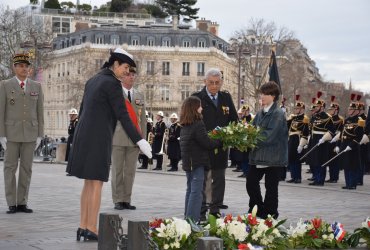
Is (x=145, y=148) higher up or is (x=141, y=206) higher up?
(x=145, y=148)

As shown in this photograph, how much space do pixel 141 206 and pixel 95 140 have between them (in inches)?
190

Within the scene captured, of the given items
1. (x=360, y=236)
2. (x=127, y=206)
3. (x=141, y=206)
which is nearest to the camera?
(x=360, y=236)

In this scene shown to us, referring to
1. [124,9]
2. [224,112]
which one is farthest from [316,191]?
[124,9]

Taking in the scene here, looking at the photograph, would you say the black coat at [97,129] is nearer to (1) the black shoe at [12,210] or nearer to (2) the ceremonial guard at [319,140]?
(1) the black shoe at [12,210]

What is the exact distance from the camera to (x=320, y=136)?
23125mm

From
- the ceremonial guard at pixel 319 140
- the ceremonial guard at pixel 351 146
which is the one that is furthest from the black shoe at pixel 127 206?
the ceremonial guard at pixel 319 140

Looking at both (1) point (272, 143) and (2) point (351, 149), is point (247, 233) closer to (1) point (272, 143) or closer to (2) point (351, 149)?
(1) point (272, 143)

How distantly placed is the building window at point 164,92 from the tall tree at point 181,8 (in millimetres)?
29918

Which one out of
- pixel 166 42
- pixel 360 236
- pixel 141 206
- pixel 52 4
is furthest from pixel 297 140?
pixel 52 4

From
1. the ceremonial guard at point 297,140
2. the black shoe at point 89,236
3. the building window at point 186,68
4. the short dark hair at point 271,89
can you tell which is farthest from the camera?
the building window at point 186,68

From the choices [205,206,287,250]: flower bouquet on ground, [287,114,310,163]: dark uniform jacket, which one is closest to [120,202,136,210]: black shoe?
[205,206,287,250]: flower bouquet on ground

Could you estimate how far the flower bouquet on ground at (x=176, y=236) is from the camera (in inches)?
305

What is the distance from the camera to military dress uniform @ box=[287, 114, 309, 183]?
2341 centimetres

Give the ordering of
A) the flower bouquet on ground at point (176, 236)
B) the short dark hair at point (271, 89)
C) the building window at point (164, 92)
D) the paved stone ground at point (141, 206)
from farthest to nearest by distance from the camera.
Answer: the building window at point (164, 92)
the short dark hair at point (271, 89)
the paved stone ground at point (141, 206)
the flower bouquet on ground at point (176, 236)
